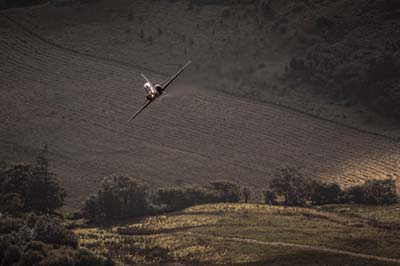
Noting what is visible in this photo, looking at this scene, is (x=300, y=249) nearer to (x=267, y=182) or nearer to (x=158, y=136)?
(x=267, y=182)

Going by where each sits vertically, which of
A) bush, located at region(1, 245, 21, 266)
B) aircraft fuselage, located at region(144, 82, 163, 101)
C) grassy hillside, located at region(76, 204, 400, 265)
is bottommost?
bush, located at region(1, 245, 21, 266)

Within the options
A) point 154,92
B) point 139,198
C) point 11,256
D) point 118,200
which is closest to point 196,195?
point 139,198

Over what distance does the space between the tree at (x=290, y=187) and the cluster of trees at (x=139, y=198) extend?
5616mm

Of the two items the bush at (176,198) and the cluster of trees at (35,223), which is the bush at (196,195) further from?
the cluster of trees at (35,223)

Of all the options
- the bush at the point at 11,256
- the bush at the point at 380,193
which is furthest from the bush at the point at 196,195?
the bush at the point at 11,256

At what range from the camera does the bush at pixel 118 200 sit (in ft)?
510

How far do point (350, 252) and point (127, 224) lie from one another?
38.7m

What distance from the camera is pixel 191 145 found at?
186 metres

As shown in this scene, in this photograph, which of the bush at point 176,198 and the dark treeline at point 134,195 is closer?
the dark treeline at point 134,195

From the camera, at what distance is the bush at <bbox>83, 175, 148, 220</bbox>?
510 feet

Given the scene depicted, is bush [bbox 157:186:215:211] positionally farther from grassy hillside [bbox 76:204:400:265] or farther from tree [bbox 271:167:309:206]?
tree [bbox 271:167:309:206]

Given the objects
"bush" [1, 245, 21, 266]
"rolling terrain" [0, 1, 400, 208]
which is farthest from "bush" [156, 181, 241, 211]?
"bush" [1, 245, 21, 266]

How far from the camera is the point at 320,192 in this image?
16425 cm

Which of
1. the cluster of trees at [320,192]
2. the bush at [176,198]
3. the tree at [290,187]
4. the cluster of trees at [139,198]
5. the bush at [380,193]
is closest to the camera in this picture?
the cluster of trees at [139,198]
